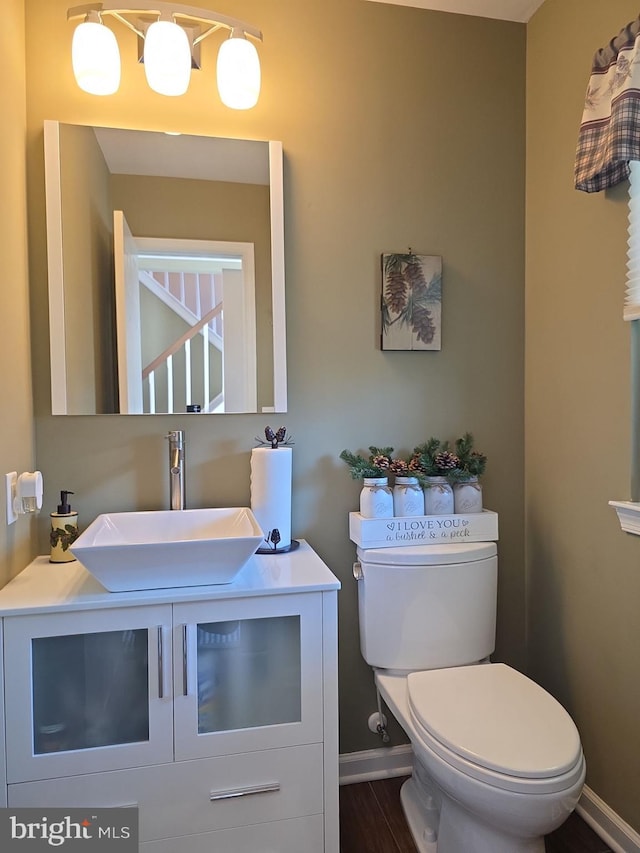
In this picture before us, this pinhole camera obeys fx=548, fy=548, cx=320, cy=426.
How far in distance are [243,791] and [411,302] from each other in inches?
58.3

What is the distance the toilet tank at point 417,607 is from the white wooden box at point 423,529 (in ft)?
0.09

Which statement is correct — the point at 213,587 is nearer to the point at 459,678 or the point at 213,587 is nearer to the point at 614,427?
the point at 459,678

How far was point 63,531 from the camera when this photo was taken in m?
1.56

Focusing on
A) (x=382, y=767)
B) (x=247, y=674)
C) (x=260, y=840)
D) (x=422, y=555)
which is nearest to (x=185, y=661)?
(x=247, y=674)

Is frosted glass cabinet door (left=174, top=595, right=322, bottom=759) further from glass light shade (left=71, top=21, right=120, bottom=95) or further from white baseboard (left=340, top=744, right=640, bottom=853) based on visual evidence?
glass light shade (left=71, top=21, right=120, bottom=95)

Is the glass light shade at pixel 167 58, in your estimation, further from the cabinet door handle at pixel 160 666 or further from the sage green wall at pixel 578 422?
the cabinet door handle at pixel 160 666

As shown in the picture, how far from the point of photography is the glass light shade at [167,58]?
1527 mm

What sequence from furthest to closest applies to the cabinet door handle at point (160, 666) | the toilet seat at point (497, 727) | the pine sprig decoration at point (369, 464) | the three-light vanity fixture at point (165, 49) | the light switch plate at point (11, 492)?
the pine sprig decoration at point (369, 464) < the three-light vanity fixture at point (165, 49) < the light switch plate at point (11, 492) < the cabinet door handle at point (160, 666) < the toilet seat at point (497, 727)

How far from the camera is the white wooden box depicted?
1.67m

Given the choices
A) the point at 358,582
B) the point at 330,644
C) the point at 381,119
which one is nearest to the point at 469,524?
the point at 358,582

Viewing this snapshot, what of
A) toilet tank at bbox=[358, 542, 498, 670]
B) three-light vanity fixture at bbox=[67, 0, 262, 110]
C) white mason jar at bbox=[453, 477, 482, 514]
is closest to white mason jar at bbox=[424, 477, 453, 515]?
white mason jar at bbox=[453, 477, 482, 514]

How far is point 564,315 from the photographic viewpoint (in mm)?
1746

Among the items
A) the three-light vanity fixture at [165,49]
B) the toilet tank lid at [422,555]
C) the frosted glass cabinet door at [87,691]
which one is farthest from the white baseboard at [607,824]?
the three-light vanity fixture at [165,49]

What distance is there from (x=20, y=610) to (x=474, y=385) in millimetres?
1507
